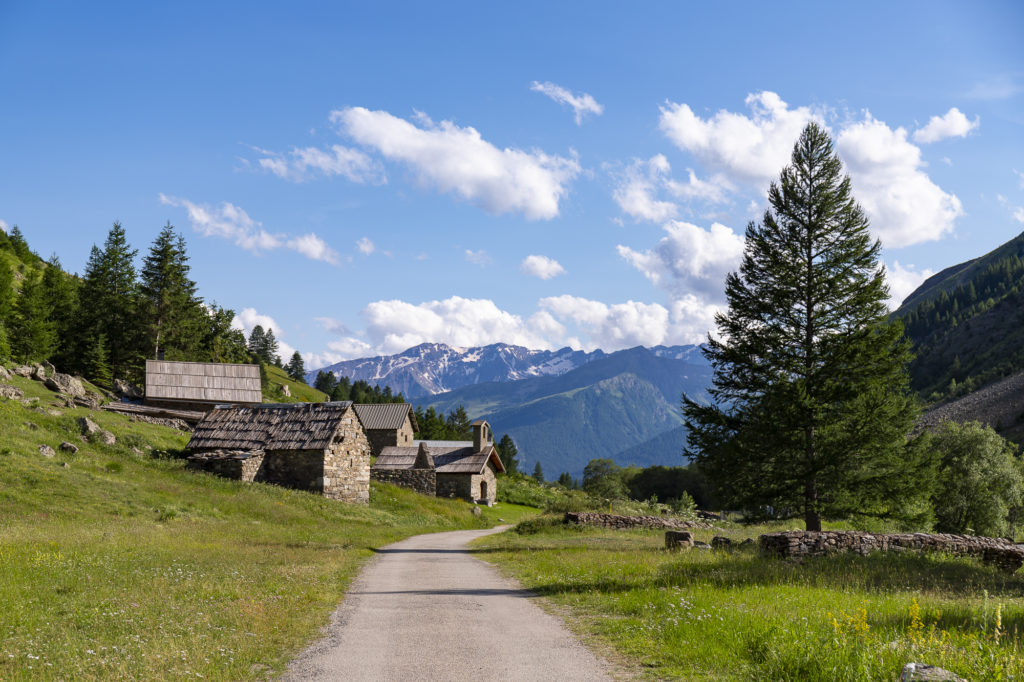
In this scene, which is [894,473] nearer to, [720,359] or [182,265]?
[720,359]

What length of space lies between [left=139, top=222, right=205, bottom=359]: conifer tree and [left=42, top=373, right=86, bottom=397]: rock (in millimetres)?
25920

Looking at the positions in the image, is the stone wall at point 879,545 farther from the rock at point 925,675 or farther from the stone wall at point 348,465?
the stone wall at point 348,465

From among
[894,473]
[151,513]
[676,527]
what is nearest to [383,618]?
[151,513]

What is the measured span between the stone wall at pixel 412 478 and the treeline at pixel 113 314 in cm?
3425

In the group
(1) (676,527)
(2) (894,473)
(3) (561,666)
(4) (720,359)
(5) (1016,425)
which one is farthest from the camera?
(5) (1016,425)

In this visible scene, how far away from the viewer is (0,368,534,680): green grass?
808 cm

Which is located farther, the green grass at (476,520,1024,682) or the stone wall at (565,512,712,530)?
the stone wall at (565,512,712,530)

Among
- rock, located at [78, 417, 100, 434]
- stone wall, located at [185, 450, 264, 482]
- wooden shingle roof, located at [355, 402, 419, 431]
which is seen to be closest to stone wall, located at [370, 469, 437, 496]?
wooden shingle roof, located at [355, 402, 419, 431]

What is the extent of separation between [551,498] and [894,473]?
50.7 m

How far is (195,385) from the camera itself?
59.7 meters

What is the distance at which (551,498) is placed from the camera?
71500mm

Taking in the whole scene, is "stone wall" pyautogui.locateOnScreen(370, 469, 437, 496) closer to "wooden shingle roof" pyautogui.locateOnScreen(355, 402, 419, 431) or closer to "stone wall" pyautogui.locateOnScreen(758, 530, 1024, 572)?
"wooden shingle roof" pyautogui.locateOnScreen(355, 402, 419, 431)

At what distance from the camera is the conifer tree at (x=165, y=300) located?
7306 centimetres

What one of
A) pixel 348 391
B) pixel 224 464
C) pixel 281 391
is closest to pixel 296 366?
pixel 348 391
